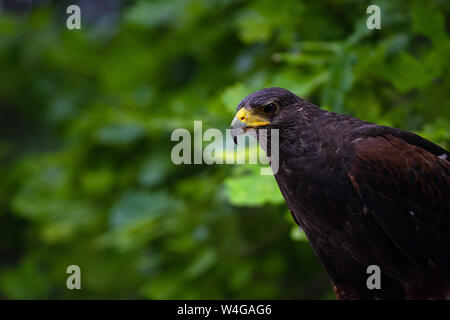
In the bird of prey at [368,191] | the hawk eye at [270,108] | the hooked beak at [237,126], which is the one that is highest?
the hawk eye at [270,108]

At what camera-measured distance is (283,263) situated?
4.12 meters

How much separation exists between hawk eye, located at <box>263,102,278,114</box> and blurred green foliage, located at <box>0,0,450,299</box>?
48cm

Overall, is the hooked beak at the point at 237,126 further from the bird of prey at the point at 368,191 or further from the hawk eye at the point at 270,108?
the hawk eye at the point at 270,108

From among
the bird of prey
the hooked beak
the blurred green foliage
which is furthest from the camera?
the blurred green foliage

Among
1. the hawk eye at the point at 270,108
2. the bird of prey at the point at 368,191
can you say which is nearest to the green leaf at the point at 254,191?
the bird of prey at the point at 368,191

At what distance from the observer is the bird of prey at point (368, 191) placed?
2.25m

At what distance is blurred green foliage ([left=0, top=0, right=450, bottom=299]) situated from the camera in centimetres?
323

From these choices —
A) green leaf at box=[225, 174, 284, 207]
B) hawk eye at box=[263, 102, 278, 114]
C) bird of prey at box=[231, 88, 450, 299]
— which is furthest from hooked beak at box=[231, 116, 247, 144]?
green leaf at box=[225, 174, 284, 207]

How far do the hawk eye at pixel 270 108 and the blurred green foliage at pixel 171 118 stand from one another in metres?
0.48

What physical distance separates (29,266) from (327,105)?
4024 millimetres

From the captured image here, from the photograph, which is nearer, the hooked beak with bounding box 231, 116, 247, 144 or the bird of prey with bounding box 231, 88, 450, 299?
the bird of prey with bounding box 231, 88, 450, 299

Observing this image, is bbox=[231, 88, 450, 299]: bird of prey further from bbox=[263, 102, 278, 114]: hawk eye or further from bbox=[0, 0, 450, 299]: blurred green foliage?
bbox=[0, 0, 450, 299]: blurred green foliage

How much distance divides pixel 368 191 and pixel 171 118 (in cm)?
261

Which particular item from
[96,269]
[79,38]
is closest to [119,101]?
[79,38]
